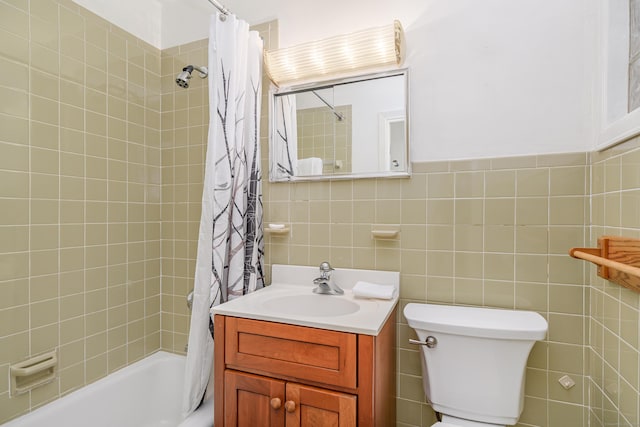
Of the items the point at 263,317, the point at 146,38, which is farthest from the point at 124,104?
the point at 263,317

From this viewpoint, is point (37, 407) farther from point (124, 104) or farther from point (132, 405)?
point (124, 104)

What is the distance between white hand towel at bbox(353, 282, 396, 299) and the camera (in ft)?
4.30

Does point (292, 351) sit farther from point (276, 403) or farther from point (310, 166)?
point (310, 166)

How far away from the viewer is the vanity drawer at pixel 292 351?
104 centimetres

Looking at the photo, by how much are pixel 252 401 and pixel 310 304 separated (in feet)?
1.47

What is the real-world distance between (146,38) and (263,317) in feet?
5.81

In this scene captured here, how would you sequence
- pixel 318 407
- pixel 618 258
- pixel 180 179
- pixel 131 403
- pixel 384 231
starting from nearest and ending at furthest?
pixel 618 258, pixel 318 407, pixel 384 231, pixel 131 403, pixel 180 179

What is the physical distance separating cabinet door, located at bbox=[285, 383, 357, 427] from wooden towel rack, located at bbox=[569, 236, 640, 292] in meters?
0.82

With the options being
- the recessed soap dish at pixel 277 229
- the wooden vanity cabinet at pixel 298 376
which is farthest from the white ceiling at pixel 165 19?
the wooden vanity cabinet at pixel 298 376

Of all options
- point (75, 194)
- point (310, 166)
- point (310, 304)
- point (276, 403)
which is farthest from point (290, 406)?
point (75, 194)

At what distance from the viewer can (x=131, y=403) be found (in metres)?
1.66

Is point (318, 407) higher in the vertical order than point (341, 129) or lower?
lower

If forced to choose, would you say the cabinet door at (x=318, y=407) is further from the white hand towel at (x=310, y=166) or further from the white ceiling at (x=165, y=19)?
the white ceiling at (x=165, y=19)

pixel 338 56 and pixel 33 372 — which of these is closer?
pixel 33 372
